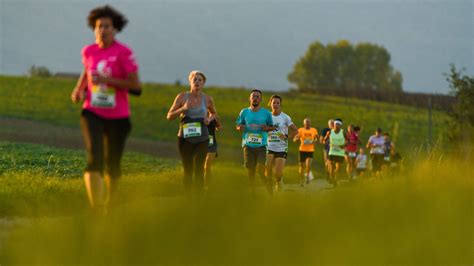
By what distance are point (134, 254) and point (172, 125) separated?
158ft

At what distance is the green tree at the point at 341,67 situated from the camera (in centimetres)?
11844

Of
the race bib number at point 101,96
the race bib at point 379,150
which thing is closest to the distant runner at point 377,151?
the race bib at point 379,150

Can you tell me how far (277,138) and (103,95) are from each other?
7486mm

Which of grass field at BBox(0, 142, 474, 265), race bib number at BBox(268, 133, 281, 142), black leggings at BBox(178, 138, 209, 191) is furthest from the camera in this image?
race bib number at BBox(268, 133, 281, 142)

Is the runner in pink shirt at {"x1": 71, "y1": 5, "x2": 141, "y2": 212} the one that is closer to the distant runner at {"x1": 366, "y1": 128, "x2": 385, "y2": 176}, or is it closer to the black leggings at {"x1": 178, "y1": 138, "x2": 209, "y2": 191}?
the black leggings at {"x1": 178, "y1": 138, "x2": 209, "y2": 191}

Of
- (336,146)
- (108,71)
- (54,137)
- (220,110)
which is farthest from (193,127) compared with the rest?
(220,110)

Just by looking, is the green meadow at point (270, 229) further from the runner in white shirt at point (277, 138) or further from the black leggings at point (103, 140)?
the runner in white shirt at point (277, 138)

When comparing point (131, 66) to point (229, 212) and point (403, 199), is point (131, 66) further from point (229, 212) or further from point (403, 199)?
point (403, 199)

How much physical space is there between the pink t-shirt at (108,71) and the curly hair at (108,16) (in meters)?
0.29

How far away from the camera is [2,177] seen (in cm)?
1468

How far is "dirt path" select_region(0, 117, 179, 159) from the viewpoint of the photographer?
3734cm

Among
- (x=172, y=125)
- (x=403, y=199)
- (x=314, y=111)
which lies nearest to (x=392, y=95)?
(x=314, y=111)

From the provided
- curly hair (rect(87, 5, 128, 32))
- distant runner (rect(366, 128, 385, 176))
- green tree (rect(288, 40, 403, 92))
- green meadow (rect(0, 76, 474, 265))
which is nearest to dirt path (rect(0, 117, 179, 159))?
distant runner (rect(366, 128, 385, 176))

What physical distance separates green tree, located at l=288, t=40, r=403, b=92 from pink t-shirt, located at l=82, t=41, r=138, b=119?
361ft
